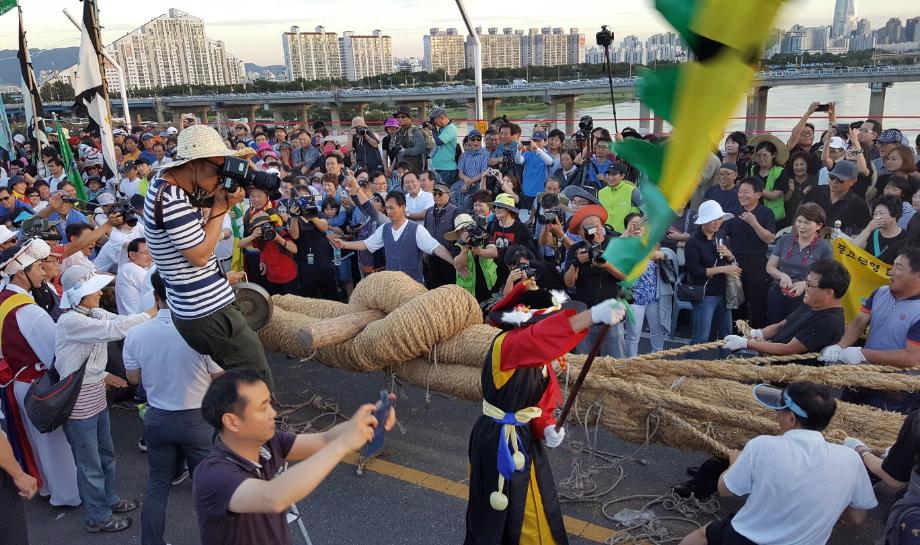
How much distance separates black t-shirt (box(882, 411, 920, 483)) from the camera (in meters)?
2.84

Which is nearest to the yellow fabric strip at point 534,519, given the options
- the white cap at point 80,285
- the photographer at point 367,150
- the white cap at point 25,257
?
the white cap at point 80,285

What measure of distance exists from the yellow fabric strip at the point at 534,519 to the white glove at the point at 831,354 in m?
1.92

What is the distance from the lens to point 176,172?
338cm

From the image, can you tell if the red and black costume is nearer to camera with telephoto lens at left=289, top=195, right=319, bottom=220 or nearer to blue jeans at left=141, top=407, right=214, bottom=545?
blue jeans at left=141, top=407, right=214, bottom=545

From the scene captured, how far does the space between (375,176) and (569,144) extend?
3364 millimetres

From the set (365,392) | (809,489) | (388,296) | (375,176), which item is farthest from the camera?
(375,176)

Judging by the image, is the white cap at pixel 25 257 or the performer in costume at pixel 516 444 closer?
the performer in costume at pixel 516 444

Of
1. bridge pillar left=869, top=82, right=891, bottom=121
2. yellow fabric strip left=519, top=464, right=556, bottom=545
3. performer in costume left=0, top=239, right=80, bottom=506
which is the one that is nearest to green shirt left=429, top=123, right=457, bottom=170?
performer in costume left=0, top=239, right=80, bottom=506

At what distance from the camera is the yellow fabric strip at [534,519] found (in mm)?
3330

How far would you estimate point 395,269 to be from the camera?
6527 millimetres

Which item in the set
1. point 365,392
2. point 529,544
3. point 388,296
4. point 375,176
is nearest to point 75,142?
point 375,176

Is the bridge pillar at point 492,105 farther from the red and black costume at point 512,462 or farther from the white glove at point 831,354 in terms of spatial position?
the red and black costume at point 512,462

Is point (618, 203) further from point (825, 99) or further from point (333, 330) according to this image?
point (825, 99)

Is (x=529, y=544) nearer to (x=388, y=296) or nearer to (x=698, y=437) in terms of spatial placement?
(x=698, y=437)
